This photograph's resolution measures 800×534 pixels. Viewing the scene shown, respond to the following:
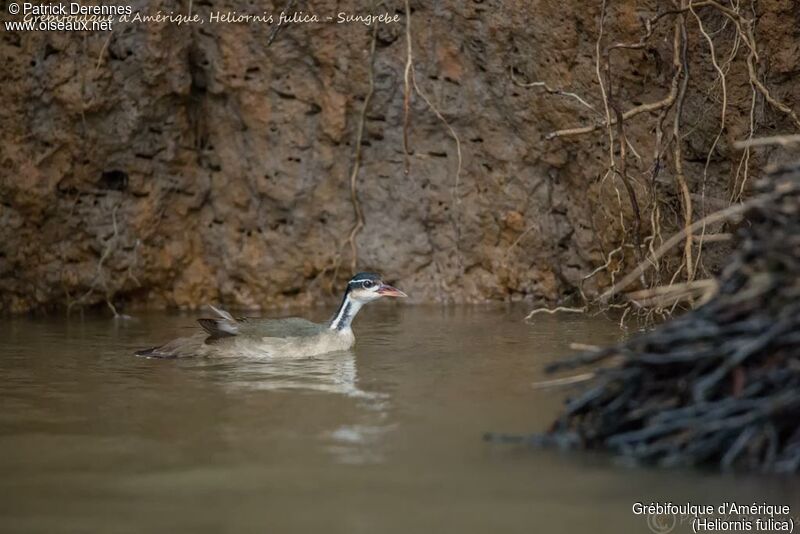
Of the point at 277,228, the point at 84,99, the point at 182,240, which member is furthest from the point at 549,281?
the point at 84,99

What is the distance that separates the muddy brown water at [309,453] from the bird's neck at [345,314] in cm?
30

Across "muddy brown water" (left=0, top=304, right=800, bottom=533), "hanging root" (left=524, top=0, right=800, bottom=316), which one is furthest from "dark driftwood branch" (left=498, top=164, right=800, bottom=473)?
"hanging root" (left=524, top=0, right=800, bottom=316)

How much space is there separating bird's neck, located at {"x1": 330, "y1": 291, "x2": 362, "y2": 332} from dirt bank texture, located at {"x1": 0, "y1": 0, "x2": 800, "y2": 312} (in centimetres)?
229

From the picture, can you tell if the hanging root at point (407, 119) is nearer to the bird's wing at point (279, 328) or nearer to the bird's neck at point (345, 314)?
the bird's neck at point (345, 314)

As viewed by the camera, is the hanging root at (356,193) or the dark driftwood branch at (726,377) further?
the hanging root at (356,193)

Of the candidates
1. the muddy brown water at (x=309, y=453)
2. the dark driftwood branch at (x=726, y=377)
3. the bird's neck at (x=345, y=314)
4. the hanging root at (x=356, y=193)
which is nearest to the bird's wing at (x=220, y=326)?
the muddy brown water at (x=309, y=453)

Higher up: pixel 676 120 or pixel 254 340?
pixel 676 120

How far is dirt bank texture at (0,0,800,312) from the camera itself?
963 cm

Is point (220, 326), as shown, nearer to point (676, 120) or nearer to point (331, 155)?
point (331, 155)

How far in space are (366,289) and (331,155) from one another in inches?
100

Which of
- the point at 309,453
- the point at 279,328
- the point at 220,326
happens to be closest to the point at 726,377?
the point at 309,453

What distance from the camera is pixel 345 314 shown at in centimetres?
803

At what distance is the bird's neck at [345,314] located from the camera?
26.1 ft

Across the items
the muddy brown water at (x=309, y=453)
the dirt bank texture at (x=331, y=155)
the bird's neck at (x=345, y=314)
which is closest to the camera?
the muddy brown water at (x=309, y=453)
